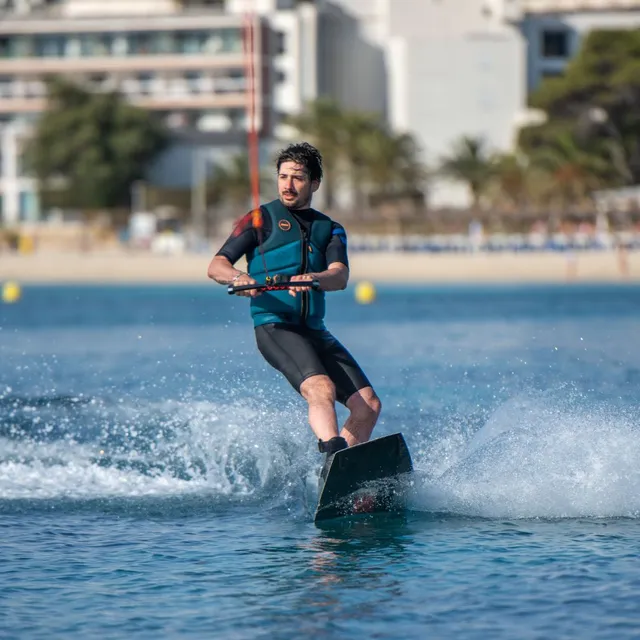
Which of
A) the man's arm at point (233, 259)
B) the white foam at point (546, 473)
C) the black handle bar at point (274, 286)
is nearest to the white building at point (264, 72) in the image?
the white foam at point (546, 473)

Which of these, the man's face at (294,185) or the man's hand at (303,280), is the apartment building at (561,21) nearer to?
the man's face at (294,185)

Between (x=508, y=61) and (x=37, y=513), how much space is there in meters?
65.4

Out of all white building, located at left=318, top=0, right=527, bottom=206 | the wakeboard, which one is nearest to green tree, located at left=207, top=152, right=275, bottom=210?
white building, located at left=318, top=0, right=527, bottom=206

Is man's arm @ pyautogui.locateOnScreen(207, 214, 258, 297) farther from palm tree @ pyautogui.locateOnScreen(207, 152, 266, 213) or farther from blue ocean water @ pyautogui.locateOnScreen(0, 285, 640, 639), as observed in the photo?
palm tree @ pyautogui.locateOnScreen(207, 152, 266, 213)

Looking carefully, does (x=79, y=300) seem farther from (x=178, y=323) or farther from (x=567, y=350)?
(x=567, y=350)

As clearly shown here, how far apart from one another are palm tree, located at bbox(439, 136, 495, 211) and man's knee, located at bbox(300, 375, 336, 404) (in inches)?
2119

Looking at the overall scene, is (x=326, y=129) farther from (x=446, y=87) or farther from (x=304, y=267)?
(x=304, y=267)

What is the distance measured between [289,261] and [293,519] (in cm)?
157

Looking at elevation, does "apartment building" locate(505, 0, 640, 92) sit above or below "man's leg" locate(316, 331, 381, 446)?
above

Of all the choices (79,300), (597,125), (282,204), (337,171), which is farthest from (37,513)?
(597,125)

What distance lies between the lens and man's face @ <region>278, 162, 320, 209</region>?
7062 millimetres

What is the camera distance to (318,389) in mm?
7059

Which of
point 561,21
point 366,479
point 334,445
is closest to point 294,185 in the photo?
point 334,445

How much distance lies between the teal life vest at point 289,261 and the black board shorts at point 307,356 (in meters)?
0.07
